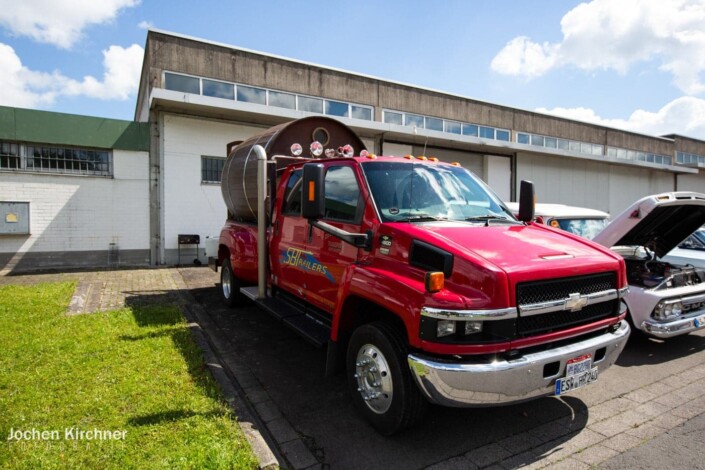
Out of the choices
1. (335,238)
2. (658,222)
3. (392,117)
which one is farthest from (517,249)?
(392,117)

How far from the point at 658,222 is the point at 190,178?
11425 mm

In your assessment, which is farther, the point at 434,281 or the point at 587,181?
the point at 587,181

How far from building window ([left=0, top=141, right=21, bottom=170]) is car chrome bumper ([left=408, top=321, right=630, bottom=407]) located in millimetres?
12750

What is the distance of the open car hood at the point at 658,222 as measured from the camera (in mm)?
4836

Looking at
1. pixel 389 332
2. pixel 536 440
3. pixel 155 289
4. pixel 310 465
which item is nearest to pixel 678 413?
pixel 536 440

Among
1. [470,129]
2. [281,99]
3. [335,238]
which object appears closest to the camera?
[335,238]

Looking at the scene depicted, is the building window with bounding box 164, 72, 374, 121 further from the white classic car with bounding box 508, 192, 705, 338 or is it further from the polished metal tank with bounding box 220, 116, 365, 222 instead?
the white classic car with bounding box 508, 192, 705, 338

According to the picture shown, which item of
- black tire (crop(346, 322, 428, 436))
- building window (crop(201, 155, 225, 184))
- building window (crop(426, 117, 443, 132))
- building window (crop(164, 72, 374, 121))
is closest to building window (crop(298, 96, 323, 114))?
building window (crop(164, 72, 374, 121))

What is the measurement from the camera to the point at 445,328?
293 centimetres

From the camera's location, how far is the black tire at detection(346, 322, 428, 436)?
10.4ft

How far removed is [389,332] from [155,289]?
739 centimetres

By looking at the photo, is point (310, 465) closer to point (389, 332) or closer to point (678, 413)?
point (389, 332)

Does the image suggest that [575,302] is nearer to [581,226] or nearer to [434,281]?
[434,281]

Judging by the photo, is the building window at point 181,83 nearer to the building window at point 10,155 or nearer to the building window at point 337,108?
the building window at point 10,155
